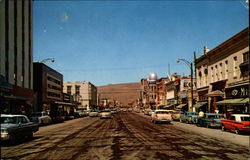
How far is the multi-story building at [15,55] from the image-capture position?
34.5m

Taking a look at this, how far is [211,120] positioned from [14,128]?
1880 centimetres

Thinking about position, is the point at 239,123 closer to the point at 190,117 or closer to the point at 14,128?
the point at 190,117

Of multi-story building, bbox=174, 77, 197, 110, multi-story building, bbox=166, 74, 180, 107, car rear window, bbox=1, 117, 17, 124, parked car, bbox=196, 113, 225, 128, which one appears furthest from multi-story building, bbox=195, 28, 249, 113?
multi-story building, bbox=166, 74, 180, 107

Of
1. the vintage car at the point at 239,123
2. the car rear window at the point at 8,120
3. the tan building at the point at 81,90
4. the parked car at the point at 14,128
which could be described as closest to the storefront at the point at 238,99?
the vintage car at the point at 239,123

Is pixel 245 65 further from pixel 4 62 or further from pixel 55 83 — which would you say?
pixel 55 83

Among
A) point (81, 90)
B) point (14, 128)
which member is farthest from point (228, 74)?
point (81, 90)

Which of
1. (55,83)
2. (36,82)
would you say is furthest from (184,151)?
(55,83)

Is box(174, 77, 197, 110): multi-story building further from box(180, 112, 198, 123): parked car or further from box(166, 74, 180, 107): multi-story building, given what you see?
box(180, 112, 198, 123): parked car

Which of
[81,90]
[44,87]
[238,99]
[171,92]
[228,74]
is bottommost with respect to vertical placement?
[238,99]

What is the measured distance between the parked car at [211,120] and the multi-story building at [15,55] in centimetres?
2214

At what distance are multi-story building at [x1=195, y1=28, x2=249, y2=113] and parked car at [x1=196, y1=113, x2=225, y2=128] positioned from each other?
8.86 ft

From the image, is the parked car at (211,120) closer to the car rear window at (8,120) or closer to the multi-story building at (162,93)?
the car rear window at (8,120)

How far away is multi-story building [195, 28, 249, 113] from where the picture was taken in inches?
1132

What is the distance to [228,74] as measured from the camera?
33156 mm
